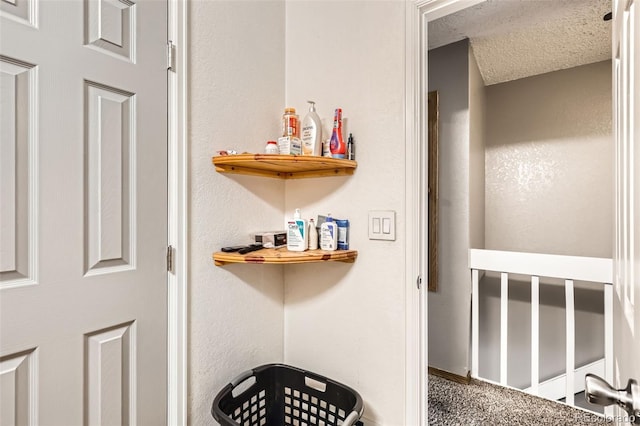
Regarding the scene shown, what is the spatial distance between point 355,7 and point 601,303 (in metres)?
2.91

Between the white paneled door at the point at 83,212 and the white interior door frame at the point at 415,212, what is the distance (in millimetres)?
896

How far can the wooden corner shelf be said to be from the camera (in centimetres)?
127

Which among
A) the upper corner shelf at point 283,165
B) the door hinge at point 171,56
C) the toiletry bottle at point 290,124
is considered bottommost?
the upper corner shelf at point 283,165

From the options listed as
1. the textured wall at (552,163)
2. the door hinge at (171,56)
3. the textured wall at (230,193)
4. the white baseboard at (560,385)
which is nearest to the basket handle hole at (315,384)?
the textured wall at (230,193)

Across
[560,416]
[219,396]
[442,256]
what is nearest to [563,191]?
[442,256]

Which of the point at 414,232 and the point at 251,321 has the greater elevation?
the point at 414,232

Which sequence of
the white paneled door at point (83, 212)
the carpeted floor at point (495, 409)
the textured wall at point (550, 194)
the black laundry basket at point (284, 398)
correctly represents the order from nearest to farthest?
the white paneled door at point (83, 212) < the black laundry basket at point (284, 398) < the carpeted floor at point (495, 409) < the textured wall at point (550, 194)

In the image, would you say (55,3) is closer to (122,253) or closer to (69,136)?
(69,136)

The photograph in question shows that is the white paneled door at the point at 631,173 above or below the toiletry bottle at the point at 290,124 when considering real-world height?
below

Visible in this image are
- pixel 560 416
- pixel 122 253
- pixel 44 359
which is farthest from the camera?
pixel 560 416

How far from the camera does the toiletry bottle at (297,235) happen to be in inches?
55.9

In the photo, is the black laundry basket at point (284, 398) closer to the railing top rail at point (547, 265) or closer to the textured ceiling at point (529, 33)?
the railing top rail at point (547, 265)

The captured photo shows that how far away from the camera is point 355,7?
1483 mm

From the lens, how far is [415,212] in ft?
4.39
